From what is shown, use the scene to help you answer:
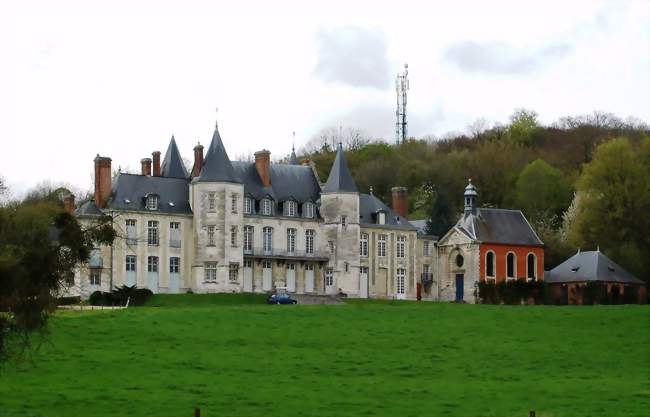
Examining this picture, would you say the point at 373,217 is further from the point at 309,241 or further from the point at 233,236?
the point at 233,236

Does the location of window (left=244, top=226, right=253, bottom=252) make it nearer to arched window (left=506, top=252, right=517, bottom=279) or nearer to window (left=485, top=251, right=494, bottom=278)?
window (left=485, top=251, right=494, bottom=278)

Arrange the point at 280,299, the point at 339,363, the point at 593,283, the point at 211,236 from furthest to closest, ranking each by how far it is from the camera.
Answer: the point at 593,283, the point at 211,236, the point at 280,299, the point at 339,363

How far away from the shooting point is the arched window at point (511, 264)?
75688 millimetres

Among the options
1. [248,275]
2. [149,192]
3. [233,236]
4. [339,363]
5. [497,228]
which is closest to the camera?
[339,363]

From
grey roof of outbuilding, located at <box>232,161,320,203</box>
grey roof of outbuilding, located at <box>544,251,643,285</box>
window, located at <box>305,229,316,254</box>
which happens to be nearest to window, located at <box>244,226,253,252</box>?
grey roof of outbuilding, located at <box>232,161,320,203</box>

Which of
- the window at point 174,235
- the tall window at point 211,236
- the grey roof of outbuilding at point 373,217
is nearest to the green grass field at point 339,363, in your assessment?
the tall window at point 211,236

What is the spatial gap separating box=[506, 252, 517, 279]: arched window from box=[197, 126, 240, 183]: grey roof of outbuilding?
641 inches

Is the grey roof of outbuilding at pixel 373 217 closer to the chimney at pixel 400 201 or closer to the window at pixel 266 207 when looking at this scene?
the chimney at pixel 400 201

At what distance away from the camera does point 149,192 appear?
6862 centimetres

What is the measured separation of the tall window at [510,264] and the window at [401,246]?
5.60m

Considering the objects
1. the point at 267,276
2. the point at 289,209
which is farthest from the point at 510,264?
the point at 267,276

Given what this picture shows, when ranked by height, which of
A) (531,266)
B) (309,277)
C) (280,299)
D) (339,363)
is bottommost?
(339,363)

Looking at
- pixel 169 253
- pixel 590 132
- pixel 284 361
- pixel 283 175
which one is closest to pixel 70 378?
pixel 284 361

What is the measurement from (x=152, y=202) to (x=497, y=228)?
19.5m
